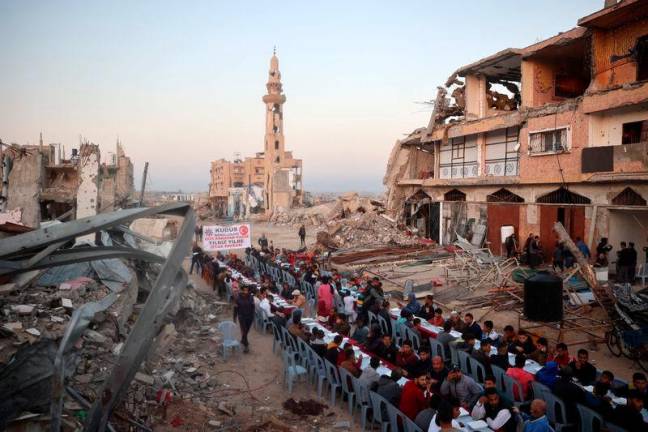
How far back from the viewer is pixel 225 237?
51.8 feet

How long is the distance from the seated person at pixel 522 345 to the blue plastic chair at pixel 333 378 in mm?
3052

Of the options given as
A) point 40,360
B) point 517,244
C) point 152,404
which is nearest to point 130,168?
point 517,244

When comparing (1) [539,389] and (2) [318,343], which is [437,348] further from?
(1) [539,389]

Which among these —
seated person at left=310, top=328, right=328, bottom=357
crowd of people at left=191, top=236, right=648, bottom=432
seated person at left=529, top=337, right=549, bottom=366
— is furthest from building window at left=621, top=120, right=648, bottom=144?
seated person at left=310, top=328, right=328, bottom=357

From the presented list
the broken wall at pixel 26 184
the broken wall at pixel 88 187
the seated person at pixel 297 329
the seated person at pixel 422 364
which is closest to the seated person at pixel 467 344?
the seated person at pixel 422 364

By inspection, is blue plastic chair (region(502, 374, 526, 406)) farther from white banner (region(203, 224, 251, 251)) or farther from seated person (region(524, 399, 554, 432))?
white banner (region(203, 224, 251, 251))

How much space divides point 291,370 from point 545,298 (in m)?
6.79

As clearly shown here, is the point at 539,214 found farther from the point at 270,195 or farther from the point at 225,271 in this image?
the point at 270,195

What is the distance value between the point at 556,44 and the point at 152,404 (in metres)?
20.6

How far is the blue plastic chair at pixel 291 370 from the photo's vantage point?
829cm

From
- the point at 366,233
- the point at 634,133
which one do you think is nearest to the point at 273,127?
A: the point at 366,233

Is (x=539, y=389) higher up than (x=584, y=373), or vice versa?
(x=584, y=373)

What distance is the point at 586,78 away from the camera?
2280cm

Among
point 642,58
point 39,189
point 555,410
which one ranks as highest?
point 642,58
